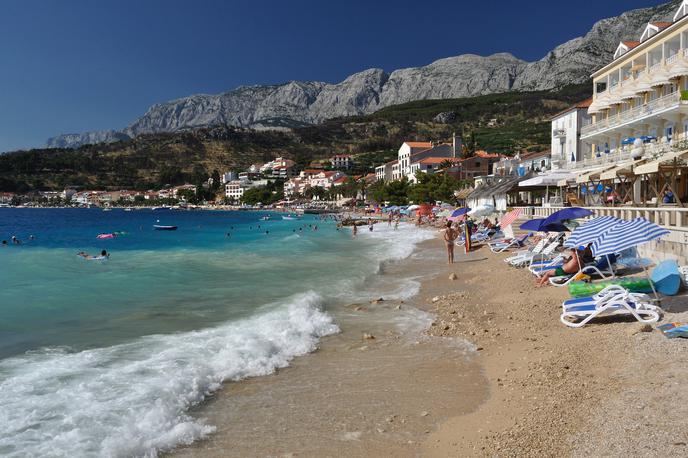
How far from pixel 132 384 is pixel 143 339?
10.0 feet

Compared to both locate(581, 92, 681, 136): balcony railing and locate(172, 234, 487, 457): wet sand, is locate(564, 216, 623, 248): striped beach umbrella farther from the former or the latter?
locate(581, 92, 681, 136): balcony railing

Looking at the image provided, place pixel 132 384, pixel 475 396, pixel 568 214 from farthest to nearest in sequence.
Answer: pixel 568 214, pixel 132 384, pixel 475 396

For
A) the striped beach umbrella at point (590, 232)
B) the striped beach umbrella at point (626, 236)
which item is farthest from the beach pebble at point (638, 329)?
the striped beach umbrella at point (590, 232)

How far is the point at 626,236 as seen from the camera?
28.5ft

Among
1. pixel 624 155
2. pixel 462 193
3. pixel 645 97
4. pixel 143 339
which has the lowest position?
pixel 143 339

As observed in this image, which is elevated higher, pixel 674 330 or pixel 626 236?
pixel 626 236

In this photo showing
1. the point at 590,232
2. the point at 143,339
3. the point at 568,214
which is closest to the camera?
the point at 590,232

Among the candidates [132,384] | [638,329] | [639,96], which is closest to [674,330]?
[638,329]

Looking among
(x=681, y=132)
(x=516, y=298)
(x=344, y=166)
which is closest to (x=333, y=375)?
(x=516, y=298)

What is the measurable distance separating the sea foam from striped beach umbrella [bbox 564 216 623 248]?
18.3 ft

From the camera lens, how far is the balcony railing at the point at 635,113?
74.6 ft

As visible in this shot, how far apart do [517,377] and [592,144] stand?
106ft

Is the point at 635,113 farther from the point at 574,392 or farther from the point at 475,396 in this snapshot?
the point at 475,396

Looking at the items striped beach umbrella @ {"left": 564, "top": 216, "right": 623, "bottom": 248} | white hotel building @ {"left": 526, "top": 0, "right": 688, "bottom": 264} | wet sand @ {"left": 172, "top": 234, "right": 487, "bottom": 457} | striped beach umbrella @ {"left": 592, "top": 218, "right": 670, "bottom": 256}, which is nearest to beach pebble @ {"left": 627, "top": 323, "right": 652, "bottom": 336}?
striped beach umbrella @ {"left": 592, "top": 218, "right": 670, "bottom": 256}
